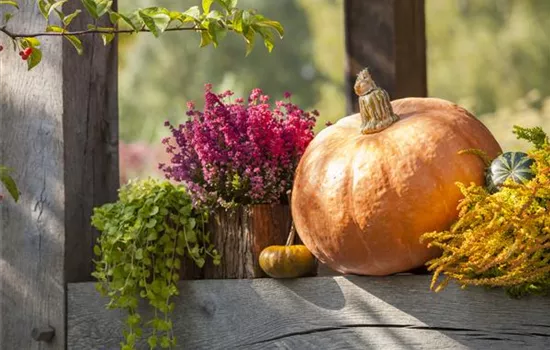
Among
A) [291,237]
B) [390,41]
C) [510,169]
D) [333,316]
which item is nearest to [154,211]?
[291,237]

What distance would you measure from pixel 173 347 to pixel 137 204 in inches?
17.7

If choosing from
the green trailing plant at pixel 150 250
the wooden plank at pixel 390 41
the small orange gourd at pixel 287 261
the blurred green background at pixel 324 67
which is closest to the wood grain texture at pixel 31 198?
the green trailing plant at pixel 150 250

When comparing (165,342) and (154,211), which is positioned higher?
(154,211)

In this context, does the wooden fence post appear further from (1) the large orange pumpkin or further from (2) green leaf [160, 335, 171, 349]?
(1) the large orange pumpkin

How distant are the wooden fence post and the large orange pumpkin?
35.6 inches

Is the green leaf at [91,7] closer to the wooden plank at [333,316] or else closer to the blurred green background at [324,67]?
the wooden plank at [333,316]

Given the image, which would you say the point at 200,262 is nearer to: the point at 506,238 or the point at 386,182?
the point at 386,182

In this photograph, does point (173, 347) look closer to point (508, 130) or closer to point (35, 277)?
point (35, 277)

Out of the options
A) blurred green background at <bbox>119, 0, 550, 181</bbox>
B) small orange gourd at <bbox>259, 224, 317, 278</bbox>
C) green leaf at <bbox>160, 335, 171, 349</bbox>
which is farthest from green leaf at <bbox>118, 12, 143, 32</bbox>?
blurred green background at <bbox>119, 0, 550, 181</bbox>

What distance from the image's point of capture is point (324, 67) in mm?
16562

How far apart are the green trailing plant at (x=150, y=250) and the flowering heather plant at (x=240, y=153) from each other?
0.09 m

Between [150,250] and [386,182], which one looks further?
[150,250]

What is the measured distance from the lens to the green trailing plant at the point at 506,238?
2381mm

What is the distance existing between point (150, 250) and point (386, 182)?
888 millimetres
